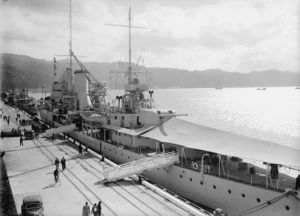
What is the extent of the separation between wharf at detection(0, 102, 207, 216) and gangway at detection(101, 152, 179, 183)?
657mm

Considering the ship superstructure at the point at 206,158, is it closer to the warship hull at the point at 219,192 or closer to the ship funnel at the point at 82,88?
the warship hull at the point at 219,192

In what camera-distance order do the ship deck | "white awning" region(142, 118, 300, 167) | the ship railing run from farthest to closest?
the ship deck
the ship railing
"white awning" region(142, 118, 300, 167)

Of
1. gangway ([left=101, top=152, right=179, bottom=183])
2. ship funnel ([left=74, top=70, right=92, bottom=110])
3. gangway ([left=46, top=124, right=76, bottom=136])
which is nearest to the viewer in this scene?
gangway ([left=101, top=152, right=179, bottom=183])

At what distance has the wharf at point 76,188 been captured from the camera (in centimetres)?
1905

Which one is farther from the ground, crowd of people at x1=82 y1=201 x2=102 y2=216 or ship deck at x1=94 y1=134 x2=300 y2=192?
ship deck at x1=94 y1=134 x2=300 y2=192

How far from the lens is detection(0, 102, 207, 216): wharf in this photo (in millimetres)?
19047

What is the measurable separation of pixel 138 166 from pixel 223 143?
24.5 ft

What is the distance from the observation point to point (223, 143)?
73.7 ft

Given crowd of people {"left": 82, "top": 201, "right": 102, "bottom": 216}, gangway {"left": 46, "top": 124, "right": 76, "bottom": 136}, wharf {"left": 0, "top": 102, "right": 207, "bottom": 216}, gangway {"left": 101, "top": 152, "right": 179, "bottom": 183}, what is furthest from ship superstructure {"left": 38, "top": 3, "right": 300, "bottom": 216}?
crowd of people {"left": 82, "top": 201, "right": 102, "bottom": 216}

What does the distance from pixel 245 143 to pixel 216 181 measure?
3.51 meters

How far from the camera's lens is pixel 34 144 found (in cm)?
4219

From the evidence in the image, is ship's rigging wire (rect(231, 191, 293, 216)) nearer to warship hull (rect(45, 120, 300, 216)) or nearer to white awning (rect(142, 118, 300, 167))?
warship hull (rect(45, 120, 300, 216))

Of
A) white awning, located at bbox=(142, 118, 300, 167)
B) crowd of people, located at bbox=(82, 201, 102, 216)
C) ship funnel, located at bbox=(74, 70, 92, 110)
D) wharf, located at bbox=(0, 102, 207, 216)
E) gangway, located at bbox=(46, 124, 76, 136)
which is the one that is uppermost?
ship funnel, located at bbox=(74, 70, 92, 110)

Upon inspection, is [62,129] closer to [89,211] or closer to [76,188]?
[76,188]
